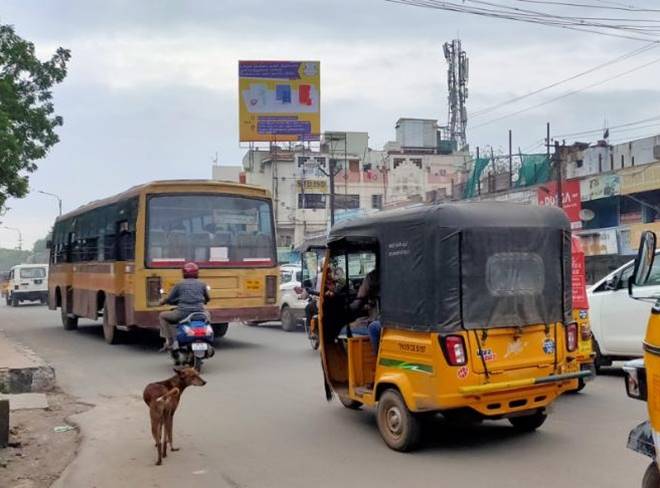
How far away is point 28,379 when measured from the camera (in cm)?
977

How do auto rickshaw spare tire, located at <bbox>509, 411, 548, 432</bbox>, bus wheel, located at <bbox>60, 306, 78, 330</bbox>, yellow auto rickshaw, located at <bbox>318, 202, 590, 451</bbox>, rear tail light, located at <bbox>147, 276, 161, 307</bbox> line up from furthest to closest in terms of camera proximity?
1. bus wheel, located at <bbox>60, 306, 78, 330</bbox>
2. rear tail light, located at <bbox>147, 276, 161, 307</bbox>
3. auto rickshaw spare tire, located at <bbox>509, 411, 548, 432</bbox>
4. yellow auto rickshaw, located at <bbox>318, 202, 590, 451</bbox>

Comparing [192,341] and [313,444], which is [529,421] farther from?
[192,341]

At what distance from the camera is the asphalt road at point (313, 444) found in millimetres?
5512

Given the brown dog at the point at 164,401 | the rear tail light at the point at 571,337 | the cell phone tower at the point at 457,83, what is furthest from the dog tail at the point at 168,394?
the cell phone tower at the point at 457,83

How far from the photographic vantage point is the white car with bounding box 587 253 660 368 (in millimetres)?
9547

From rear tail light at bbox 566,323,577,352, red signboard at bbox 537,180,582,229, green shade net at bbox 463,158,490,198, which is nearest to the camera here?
rear tail light at bbox 566,323,577,352

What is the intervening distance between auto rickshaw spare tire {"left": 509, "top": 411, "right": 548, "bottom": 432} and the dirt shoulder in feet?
13.8

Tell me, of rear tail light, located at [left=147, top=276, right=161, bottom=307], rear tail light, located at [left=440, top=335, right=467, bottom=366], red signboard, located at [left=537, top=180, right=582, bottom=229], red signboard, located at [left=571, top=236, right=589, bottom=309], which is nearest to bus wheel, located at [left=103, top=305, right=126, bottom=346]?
rear tail light, located at [left=147, top=276, right=161, bottom=307]

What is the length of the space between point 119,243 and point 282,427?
7.90 meters

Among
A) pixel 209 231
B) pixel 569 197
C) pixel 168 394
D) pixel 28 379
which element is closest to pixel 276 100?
pixel 569 197

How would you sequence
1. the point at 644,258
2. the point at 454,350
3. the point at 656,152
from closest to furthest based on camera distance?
the point at 644,258, the point at 454,350, the point at 656,152

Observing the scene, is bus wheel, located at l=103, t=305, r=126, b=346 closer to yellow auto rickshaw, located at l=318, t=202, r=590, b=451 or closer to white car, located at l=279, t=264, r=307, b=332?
white car, located at l=279, t=264, r=307, b=332

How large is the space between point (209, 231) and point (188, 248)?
534 millimetres

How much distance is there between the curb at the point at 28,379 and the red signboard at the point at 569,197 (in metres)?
23.4
